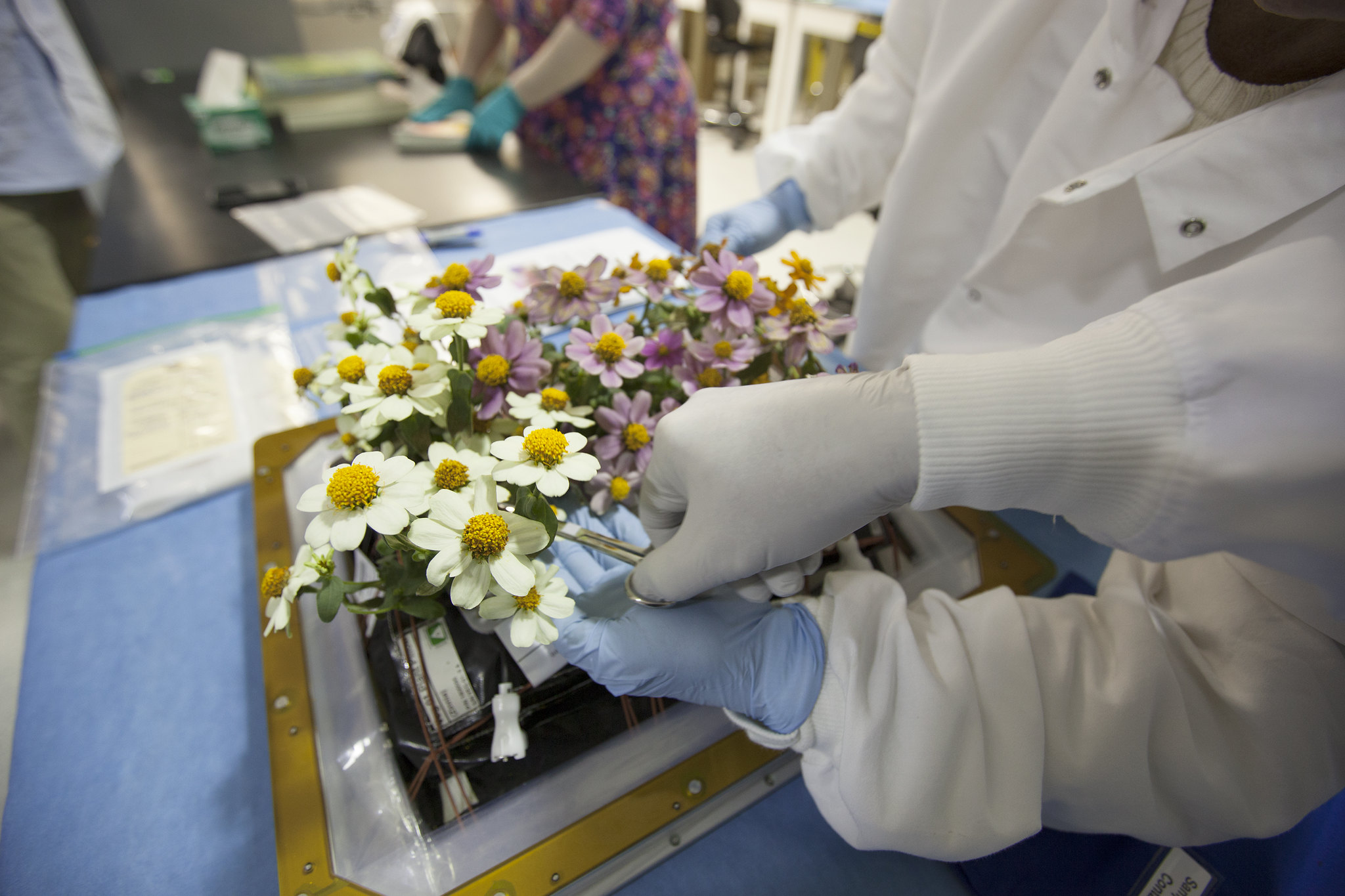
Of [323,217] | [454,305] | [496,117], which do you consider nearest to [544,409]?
[454,305]

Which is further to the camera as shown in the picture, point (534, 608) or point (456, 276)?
point (456, 276)

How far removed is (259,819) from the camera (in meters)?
0.55

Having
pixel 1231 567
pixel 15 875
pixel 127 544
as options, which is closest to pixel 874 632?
pixel 1231 567

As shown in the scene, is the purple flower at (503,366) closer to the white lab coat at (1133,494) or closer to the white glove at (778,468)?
the white glove at (778,468)

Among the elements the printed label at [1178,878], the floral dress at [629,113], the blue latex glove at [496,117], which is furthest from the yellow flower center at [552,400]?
the blue latex glove at [496,117]

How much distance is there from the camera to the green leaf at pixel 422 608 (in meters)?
0.47

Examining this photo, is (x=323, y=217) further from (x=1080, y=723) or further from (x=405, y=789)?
(x=1080, y=723)

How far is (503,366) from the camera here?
51 cm

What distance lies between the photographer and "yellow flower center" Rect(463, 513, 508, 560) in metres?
0.37

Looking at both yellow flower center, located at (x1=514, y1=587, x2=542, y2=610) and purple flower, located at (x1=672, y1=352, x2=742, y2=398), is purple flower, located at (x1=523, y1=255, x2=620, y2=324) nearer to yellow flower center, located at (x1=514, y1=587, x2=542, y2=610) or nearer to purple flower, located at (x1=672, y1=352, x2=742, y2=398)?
purple flower, located at (x1=672, y1=352, x2=742, y2=398)

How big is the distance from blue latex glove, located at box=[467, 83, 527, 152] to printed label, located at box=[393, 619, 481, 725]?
1517mm

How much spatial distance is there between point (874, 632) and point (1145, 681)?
20cm

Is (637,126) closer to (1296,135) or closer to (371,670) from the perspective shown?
(1296,135)

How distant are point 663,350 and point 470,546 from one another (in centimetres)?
29
